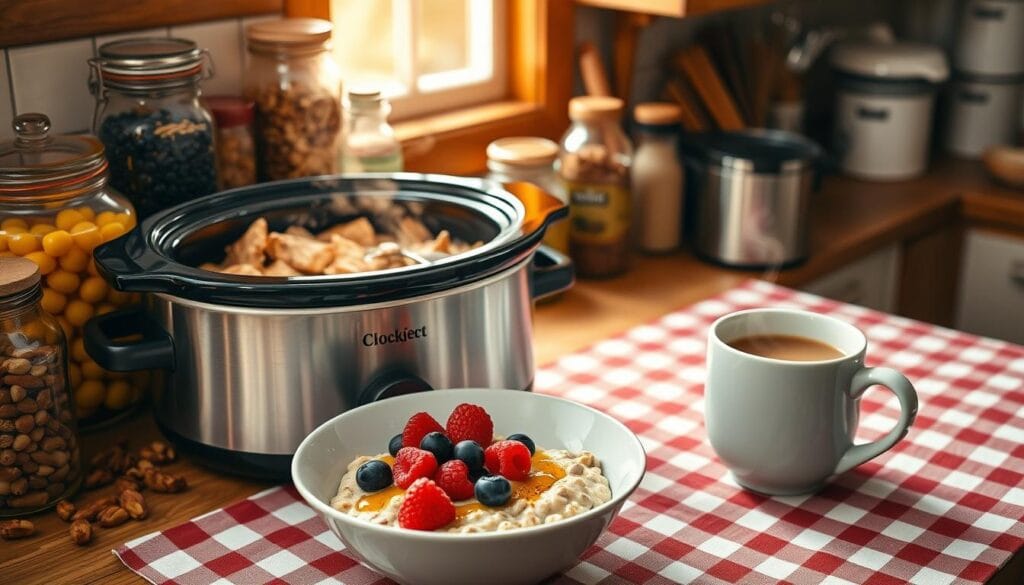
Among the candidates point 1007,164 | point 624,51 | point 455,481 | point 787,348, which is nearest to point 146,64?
point 455,481

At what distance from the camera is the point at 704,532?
100 centimetres

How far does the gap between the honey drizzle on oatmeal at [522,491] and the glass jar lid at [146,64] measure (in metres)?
0.50

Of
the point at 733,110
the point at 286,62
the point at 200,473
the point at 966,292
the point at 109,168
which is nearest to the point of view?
the point at 200,473

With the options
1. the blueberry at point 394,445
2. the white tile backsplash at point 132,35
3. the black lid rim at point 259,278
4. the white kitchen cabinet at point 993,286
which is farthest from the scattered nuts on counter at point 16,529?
the white kitchen cabinet at point 993,286

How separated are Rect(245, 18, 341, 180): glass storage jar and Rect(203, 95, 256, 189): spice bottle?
3cm

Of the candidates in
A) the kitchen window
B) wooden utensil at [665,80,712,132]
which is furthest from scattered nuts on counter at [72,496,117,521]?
wooden utensil at [665,80,712,132]

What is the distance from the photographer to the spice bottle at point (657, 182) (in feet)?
5.67

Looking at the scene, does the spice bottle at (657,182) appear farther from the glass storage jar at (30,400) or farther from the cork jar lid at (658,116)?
the glass storage jar at (30,400)

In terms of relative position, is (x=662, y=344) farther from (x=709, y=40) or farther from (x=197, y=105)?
(x=709, y=40)

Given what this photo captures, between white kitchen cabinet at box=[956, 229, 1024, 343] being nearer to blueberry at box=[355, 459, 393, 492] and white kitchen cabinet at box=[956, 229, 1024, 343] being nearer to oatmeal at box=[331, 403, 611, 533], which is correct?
oatmeal at box=[331, 403, 611, 533]

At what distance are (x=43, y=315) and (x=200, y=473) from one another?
205 mm

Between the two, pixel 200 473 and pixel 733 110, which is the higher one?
pixel 733 110

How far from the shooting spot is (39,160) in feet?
3.59

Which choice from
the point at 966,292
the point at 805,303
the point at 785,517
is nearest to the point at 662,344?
the point at 805,303
